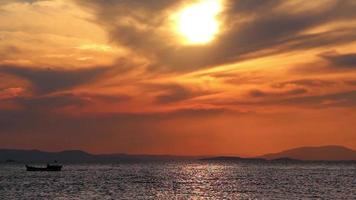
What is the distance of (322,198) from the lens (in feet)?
313

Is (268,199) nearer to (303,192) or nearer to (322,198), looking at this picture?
(322,198)

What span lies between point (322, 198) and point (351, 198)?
496cm

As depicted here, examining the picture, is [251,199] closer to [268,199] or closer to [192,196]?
[268,199]

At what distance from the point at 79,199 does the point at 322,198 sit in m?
42.9

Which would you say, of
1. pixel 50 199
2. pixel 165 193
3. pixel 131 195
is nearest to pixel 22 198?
pixel 50 199

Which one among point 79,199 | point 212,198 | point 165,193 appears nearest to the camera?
point 79,199

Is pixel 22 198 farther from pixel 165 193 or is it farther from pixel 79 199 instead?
pixel 165 193

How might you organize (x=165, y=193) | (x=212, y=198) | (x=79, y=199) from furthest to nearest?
(x=165, y=193) < (x=212, y=198) < (x=79, y=199)

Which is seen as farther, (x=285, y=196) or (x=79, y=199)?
(x=285, y=196)

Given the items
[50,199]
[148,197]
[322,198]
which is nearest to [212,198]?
[148,197]

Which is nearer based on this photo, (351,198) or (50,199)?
(50,199)

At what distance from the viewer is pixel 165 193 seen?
338 ft

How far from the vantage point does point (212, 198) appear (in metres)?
93.6

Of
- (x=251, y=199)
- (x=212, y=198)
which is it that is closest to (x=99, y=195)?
(x=212, y=198)
